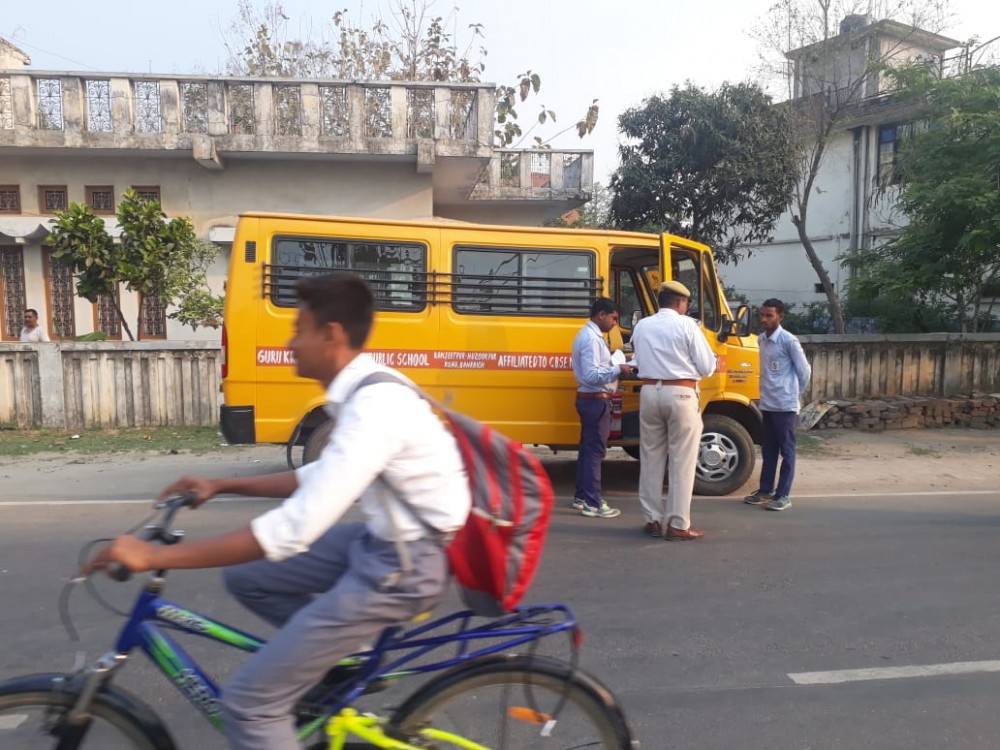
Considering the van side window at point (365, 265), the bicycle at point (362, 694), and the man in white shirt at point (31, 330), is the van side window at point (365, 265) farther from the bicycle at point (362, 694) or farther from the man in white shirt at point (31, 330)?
the man in white shirt at point (31, 330)

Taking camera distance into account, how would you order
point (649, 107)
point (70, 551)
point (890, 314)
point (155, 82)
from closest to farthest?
1. point (70, 551)
2. point (155, 82)
3. point (890, 314)
4. point (649, 107)

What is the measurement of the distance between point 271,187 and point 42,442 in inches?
238

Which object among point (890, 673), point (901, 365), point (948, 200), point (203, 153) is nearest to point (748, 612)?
point (890, 673)

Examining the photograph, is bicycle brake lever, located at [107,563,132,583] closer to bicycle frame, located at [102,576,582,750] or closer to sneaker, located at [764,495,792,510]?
bicycle frame, located at [102,576,582,750]

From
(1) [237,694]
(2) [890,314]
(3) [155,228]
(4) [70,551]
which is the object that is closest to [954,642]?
(1) [237,694]

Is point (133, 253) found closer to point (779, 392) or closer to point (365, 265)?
point (365, 265)

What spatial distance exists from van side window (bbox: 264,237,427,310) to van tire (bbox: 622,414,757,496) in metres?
2.85

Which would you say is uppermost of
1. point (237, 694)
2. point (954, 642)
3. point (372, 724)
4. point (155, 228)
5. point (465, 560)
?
point (155, 228)

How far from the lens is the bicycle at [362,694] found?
2.06 metres

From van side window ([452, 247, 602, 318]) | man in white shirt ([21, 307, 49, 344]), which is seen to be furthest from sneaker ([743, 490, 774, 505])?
man in white shirt ([21, 307, 49, 344])

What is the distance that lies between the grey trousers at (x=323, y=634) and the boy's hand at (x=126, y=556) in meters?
0.37

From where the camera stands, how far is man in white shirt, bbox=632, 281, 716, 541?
563 cm

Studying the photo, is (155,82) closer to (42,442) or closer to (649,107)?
(42,442)

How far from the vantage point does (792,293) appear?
22484 mm
